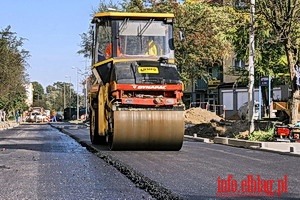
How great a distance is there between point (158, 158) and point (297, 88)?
9756 mm

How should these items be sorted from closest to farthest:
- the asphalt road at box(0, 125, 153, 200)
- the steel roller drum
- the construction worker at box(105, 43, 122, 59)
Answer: the asphalt road at box(0, 125, 153, 200) < the steel roller drum < the construction worker at box(105, 43, 122, 59)

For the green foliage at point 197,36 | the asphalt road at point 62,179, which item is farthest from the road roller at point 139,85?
the green foliage at point 197,36

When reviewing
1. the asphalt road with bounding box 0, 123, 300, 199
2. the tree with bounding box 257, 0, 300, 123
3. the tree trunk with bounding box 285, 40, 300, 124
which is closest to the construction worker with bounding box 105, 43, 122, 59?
the asphalt road with bounding box 0, 123, 300, 199

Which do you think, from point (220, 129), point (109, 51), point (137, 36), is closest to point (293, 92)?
point (220, 129)

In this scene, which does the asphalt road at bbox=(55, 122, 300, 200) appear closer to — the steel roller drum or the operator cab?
the steel roller drum

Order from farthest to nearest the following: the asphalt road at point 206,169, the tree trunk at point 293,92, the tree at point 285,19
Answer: the tree trunk at point 293,92 < the tree at point 285,19 < the asphalt road at point 206,169

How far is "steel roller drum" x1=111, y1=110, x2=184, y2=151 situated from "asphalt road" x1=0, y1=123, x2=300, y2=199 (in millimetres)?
324

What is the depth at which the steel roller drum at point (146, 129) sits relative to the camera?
14.1 m

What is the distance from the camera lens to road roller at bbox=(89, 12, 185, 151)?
14.2 m

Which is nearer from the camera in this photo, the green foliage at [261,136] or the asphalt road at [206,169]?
the asphalt road at [206,169]

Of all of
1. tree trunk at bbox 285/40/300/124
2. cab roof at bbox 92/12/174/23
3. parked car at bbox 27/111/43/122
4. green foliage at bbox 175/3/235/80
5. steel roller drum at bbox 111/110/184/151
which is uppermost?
green foliage at bbox 175/3/235/80

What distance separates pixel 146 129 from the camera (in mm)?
14211

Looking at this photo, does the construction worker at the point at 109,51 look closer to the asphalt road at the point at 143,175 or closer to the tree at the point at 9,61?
the asphalt road at the point at 143,175

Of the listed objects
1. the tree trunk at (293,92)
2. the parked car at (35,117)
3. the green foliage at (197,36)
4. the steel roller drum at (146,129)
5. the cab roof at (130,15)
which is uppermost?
the green foliage at (197,36)
